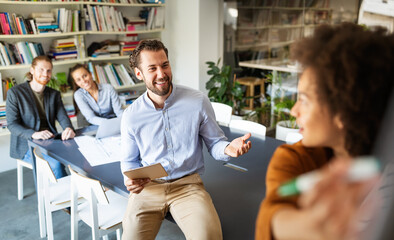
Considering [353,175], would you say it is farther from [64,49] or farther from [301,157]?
[64,49]

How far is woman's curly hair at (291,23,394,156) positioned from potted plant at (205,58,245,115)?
3775mm

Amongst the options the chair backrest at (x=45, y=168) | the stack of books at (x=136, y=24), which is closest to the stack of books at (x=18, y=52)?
the stack of books at (x=136, y=24)

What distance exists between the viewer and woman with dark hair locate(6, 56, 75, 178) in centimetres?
275

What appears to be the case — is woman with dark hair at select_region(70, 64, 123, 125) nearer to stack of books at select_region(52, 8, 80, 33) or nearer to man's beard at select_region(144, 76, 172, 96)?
stack of books at select_region(52, 8, 80, 33)

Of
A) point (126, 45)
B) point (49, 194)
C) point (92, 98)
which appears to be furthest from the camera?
point (126, 45)

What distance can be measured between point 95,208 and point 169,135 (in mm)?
555

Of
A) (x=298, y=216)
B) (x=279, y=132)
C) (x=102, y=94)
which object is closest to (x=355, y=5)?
(x=279, y=132)

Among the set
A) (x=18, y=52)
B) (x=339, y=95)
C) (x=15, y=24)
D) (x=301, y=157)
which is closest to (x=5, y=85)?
(x=18, y=52)

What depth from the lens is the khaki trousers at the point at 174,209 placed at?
1.45 metres

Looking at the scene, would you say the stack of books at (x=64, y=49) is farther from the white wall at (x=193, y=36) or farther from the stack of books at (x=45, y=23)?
the white wall at (x=193, y=36)

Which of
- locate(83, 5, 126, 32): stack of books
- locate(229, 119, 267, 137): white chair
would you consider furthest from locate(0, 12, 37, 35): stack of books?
locate(229, 119, 267, 137): white chair

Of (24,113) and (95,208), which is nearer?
(95,208)

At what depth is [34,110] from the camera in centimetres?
285

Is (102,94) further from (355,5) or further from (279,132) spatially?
(355,5)
